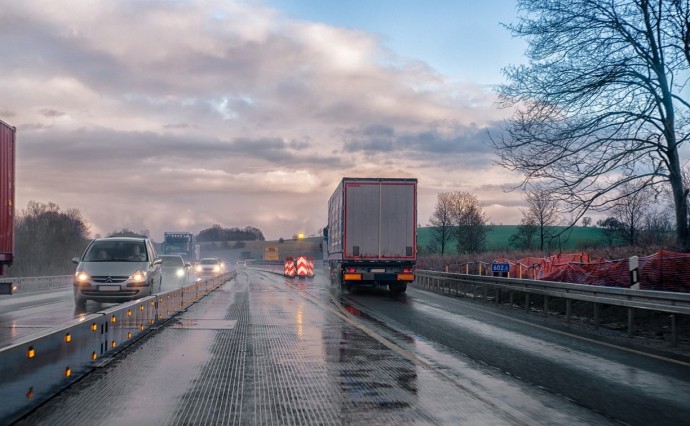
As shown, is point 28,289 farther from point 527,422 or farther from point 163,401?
point 527,422

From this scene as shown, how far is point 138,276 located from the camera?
696 inches

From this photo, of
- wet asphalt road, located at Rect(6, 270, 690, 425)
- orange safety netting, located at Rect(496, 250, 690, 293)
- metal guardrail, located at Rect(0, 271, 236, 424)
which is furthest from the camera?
orange safety netting, located at Rect(496, 250, 690, 293)

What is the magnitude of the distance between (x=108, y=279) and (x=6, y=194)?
349 cm

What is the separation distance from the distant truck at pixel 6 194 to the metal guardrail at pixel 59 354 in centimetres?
475

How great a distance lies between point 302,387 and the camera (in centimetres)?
761

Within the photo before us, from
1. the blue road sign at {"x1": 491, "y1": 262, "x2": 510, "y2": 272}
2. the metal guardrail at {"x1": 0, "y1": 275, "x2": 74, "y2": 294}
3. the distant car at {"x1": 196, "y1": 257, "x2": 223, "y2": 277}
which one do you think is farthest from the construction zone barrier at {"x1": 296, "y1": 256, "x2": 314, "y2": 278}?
the blue road sign at {"x1": 491, "y1": 262, "x2": 510, "y2": 272}

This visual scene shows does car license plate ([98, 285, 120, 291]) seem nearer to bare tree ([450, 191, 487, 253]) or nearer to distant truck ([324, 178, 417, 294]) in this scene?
distant truck ([324, 178, 417, 294])

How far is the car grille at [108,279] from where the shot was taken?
17.3m

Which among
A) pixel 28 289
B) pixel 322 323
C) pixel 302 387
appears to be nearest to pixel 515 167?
pixel 322 323

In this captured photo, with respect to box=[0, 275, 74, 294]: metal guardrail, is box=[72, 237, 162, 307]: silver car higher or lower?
higher

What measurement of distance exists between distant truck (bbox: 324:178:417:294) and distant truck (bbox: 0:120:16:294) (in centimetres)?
1270

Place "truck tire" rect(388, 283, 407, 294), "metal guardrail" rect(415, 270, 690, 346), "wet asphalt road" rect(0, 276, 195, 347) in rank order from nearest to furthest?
1. "metal guardrail" rect(415, 270, 690, 346)
2. "wet asphalt road" rect(0, 276, 195, 347)
3. "truck tire" rect(388, 283, 407, 294)

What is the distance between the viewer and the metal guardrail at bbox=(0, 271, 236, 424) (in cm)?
594

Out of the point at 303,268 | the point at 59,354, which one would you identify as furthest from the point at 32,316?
the point at 303,268
